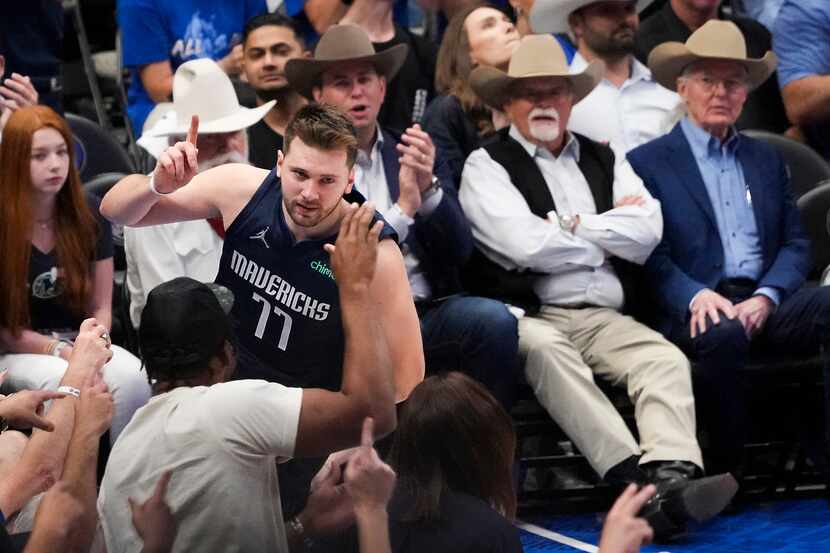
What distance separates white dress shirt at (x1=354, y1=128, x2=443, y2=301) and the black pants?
3.07 feet

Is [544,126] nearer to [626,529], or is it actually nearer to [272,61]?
[272,61]

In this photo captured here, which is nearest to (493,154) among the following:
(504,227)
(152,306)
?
(504,227)

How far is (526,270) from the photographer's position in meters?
5.54

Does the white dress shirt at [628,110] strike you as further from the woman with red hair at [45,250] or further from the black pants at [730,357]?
the woman with red hair at [45,250]

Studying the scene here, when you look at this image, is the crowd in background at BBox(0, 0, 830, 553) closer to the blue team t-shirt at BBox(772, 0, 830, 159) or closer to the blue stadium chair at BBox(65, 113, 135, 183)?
the blue team t-shirt at BBox(772, 0, 830, 159)

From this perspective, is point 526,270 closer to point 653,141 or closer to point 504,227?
point 504,227

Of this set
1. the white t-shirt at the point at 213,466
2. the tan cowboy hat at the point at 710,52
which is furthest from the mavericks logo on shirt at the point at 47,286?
the tan cowboy hat at the point at 710,52

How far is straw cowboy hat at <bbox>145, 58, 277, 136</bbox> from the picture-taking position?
5449mm

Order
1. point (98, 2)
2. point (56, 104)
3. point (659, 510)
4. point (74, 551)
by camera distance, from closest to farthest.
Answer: point (74, 551), point (659, 510), point (56, 104), point (98, 2)

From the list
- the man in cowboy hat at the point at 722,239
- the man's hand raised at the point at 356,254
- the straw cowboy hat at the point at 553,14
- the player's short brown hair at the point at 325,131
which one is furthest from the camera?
the straw cowboy hat at the point at 553,14

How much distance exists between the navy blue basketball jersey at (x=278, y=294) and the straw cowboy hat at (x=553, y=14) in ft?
7.72

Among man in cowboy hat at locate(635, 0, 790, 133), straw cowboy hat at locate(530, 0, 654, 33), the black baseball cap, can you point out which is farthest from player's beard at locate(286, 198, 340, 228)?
man in cowboy hat at locate(635, 0, 790, 133)

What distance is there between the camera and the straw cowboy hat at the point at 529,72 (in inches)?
224

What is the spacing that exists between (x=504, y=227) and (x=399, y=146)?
1.76ft
